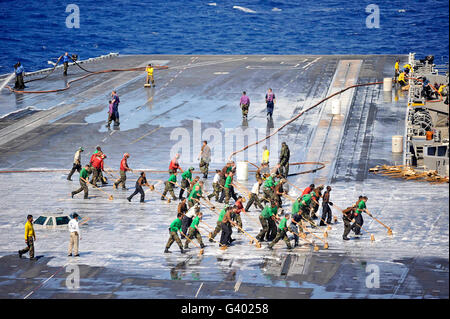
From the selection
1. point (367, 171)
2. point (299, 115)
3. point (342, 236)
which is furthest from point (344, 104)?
point (342, 236)

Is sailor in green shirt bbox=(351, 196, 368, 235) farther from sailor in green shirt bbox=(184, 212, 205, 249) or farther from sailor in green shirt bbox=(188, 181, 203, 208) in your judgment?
sailor in green shirt bbox=(188, 181, 203, 208)

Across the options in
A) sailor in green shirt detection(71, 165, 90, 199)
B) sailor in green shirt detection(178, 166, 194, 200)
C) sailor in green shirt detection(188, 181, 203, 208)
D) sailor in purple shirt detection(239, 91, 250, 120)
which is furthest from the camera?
sailor in purple shirt detection(239, 91, 250, 120)

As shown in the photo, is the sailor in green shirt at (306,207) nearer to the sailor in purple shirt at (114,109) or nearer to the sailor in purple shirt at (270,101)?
the sailor in purple shirt at (270,101)

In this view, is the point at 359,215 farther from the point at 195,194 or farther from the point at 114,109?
the point at 114,109

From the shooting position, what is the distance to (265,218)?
30.6 meters

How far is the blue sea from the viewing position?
140125mm

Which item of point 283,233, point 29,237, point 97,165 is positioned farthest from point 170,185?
point 29,237

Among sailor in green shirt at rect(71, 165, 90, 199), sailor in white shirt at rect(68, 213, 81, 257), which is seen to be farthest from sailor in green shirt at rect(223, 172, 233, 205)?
sailor in white shirt at rect(68, 213, 81, 257)

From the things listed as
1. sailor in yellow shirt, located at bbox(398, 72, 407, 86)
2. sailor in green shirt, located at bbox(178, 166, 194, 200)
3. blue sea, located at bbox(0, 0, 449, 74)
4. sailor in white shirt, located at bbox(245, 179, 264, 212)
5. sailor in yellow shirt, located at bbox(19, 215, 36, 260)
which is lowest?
sailor in yellow shirt, located at bbox(19, 215, 36, 260)

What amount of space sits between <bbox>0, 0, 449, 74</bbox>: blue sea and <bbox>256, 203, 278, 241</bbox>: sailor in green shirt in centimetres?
8935

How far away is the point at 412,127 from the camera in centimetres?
4491

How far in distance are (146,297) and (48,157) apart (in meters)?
20.7

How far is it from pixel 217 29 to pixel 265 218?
443 ft
